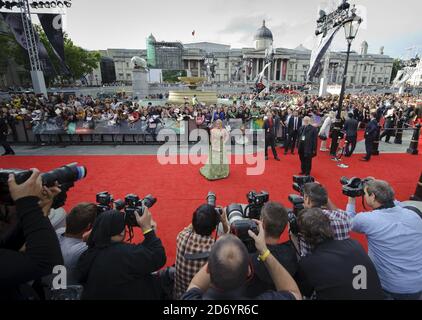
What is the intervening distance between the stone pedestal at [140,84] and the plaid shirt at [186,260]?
35.1 metres

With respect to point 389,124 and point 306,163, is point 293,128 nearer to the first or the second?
point 306,163

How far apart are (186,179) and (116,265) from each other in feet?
18.6

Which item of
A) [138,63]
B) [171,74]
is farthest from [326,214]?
[171,74]

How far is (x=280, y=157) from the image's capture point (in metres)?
9.81

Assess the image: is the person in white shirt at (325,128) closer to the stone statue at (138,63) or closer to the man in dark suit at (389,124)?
the man in dark suit at (389,124)

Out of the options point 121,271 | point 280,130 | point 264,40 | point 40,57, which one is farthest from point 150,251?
point 264,40

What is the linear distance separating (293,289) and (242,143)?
10139 mm

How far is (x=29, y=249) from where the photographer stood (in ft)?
4.70

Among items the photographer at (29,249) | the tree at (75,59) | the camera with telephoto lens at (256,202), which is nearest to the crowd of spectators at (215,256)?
the photographer at (29,249)

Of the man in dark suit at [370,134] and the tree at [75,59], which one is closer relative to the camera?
the man in dark suit at [370,134]

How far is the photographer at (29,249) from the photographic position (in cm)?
138

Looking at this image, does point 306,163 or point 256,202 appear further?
point 306,163

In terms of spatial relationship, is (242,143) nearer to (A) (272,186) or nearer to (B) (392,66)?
(A) (272,186)

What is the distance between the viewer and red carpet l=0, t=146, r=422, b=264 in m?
5.89
